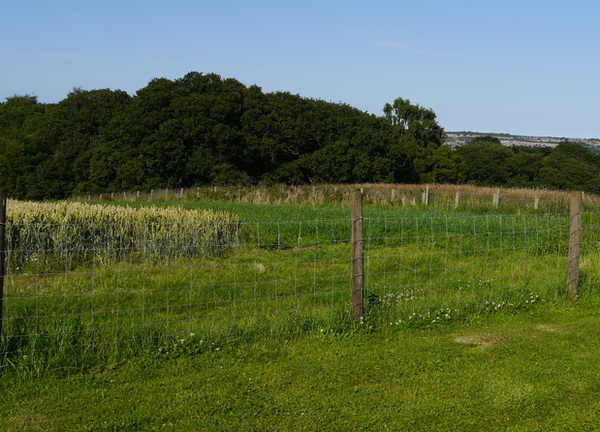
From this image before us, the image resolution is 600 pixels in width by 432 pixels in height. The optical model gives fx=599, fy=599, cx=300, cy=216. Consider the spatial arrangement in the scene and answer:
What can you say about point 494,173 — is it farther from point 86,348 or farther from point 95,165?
point 86,348

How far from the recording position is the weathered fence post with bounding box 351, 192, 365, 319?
6.99 meters

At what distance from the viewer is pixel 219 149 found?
191ft

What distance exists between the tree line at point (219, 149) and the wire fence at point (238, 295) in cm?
4298

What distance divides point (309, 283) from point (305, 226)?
320 inches

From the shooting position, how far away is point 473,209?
2908 cm

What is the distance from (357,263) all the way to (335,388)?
201 centimetres

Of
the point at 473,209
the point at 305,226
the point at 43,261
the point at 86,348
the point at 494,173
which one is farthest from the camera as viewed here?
the point at 494,173

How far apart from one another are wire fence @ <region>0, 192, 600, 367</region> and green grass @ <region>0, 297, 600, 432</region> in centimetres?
31

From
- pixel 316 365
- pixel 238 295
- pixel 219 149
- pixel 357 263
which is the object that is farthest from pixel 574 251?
pixel 219 149

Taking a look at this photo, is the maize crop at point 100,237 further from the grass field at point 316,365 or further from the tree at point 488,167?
the tree at point 488,167

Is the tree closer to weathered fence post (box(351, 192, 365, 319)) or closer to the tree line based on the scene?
the tree line

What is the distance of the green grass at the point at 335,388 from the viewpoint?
4590 mm

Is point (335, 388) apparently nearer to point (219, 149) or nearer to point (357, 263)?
point (357, 263)

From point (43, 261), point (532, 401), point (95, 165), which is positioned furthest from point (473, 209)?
point (95, 165)
